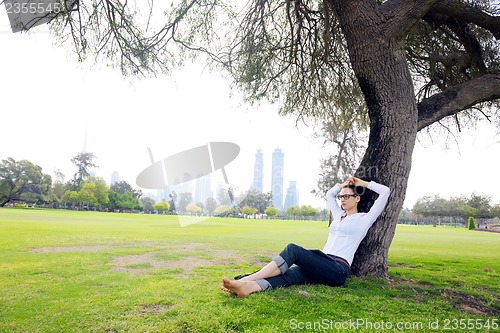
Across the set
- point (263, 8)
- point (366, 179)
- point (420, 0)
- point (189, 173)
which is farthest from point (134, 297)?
point (189, 173)

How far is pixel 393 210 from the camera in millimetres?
4074

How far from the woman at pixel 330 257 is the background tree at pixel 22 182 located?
129ft

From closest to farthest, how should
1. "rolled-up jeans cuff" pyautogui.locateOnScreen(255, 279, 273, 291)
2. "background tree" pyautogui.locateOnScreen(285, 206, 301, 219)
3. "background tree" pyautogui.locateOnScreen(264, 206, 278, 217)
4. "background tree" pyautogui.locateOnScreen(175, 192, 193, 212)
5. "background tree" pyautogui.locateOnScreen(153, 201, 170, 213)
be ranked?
"rolled-up jeans cuff" pyautogui.locateOnScreen(255, 279, 273, 291) → "background tree" pyautogui.locateOnScreen(175, 192, 193, 212) → "background tree" pyautogui.locateOnScreen(153, 201, 170, 213) → "background tree" pyautogui.locateOnScreen(264, 206, 278, 217) → "background tree" pyautogui.locateOnScreen(285, 206, 301, 219)

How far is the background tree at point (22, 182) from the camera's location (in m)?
34.0

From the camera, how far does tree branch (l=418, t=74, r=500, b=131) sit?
4.57 meters

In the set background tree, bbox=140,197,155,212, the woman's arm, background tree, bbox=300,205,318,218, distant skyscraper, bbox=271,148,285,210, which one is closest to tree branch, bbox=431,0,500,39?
the woman's arm

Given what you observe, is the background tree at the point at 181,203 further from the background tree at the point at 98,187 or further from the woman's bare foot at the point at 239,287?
the background tree at the point at 98,187

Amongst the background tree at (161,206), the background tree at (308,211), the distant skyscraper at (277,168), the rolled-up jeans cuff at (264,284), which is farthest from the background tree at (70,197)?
the rolled-up jeans cuff at (264,284)

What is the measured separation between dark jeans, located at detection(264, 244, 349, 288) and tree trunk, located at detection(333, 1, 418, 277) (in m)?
0.85

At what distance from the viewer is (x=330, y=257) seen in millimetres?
3373

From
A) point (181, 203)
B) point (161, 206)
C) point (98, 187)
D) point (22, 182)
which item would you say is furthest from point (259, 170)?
point (22, 182)

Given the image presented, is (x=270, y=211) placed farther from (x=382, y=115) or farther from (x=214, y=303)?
(x=214, y=303)

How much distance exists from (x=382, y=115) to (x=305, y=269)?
2222 mm

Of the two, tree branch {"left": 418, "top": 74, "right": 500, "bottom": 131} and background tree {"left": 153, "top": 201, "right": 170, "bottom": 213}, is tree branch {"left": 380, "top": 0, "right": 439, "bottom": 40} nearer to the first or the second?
tree branch {"left": 418, "top": 74, "right": 500, "bottom": 131}
